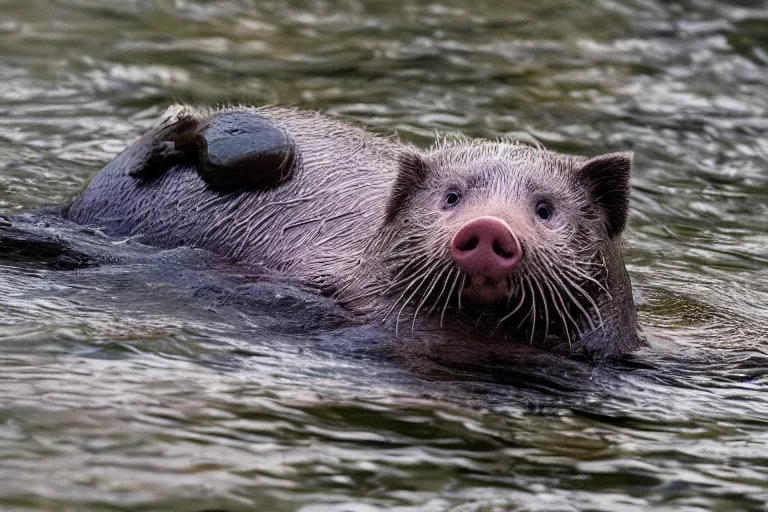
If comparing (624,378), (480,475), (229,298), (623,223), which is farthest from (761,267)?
(480,475)

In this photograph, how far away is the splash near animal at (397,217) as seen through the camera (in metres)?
7.06

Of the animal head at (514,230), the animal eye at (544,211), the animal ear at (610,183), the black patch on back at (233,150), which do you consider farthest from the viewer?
the black patch on back at (233,150)

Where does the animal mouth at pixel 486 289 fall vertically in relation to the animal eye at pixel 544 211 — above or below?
below

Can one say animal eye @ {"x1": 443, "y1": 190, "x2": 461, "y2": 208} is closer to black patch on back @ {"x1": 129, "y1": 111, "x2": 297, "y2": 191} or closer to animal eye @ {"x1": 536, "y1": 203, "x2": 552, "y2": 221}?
animal eye @ {"x1": 536, "y1": 203, "x2": 552, "y2": 221}

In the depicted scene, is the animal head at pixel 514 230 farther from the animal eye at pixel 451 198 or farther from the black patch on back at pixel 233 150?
the black patch on back at pixel 233 150

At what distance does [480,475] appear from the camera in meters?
5.43

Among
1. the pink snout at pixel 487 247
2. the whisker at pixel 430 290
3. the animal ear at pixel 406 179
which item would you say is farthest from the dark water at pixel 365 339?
the animal ear at pixel 406 179

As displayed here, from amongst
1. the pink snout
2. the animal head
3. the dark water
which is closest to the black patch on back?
the dark water

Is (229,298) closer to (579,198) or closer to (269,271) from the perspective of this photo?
(269,271)

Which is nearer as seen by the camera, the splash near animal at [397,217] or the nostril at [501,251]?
the nostril at [501,251]

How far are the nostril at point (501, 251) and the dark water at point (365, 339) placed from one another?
0.68 m

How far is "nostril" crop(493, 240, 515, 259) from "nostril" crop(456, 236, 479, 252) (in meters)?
0.09

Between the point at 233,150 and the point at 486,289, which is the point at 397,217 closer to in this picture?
the point at 486,289

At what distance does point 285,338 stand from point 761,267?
453 cm
